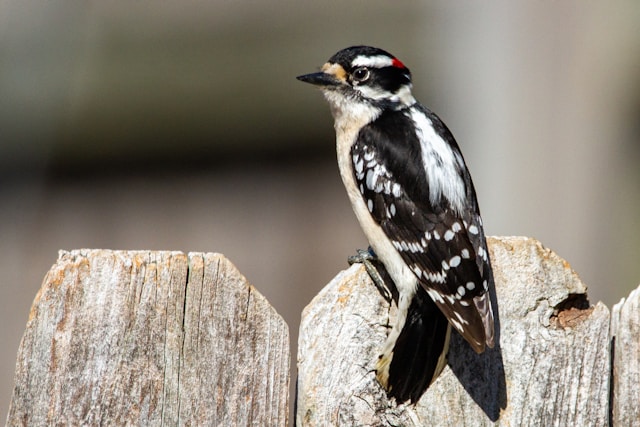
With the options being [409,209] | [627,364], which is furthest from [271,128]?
[627,364]

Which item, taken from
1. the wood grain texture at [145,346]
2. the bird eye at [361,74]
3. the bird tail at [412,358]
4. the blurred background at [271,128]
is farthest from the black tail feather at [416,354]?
the bird eye at [361,74]

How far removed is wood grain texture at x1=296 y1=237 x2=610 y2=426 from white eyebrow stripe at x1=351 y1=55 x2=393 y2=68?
1713mm

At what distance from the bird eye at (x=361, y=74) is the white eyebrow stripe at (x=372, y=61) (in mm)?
74

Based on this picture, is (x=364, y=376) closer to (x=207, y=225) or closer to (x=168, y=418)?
(x=168, y=418)

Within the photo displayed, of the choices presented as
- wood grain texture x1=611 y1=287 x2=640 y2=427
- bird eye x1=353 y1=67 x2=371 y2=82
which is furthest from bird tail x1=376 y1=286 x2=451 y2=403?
bird eye x1=353 y1=67 x2=371 y2=82

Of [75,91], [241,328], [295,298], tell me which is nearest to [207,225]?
[295,298]

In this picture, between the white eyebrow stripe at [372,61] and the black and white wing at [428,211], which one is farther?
the white eyebrow stripe at [372,61]

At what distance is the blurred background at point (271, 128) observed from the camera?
12.9ft

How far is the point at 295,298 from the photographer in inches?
159

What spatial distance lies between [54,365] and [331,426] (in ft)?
2.60

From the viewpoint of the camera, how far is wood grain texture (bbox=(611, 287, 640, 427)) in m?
2.83

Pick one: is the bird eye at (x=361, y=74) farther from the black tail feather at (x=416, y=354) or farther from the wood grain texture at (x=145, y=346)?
the wood grain texture at (x=145, y=346)

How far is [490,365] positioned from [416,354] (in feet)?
0.72

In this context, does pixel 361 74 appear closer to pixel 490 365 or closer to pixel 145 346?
pixel 490 365
